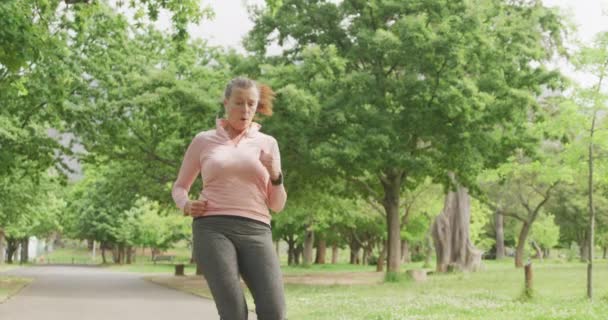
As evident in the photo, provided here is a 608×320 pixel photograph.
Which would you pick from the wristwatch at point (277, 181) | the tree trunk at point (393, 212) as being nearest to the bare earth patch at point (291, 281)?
the tree trunk at point (393, 212)

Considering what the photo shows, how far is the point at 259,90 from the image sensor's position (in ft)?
13.6

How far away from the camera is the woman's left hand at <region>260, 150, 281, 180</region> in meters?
3.91

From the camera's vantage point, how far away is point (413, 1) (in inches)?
916

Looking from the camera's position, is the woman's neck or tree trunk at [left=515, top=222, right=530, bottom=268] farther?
tree trunk at [left=515, top=222, right=530, bottom=268]

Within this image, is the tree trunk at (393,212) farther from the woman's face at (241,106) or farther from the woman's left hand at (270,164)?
the woman's left hand at (270,164)

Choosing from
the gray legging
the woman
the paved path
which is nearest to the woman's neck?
the woman

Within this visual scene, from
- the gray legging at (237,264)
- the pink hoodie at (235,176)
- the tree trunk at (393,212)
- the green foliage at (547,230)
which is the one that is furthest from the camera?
the green foliage at (547,230)

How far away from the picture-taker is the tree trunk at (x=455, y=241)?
36.7 meters

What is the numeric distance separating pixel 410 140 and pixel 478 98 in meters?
3.06

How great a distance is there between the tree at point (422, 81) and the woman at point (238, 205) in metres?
16.9

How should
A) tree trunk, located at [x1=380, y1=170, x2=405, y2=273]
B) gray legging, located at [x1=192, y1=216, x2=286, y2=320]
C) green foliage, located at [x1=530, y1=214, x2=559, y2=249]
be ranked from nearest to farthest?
gray legging, located at [x1=192, y1=216, x2=286, y2=320] < tree trunk, located at [x1=380, y1=170, x2=405, y2=273] < green foliage, located at [x1=530, y1=214, x2=559, y2=249]

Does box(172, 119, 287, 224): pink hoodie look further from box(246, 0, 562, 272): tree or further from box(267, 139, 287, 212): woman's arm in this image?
box(246, 0, 562, 272): tree

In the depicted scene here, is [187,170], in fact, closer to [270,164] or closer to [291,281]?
[270,164]

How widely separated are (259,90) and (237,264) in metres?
0.93
